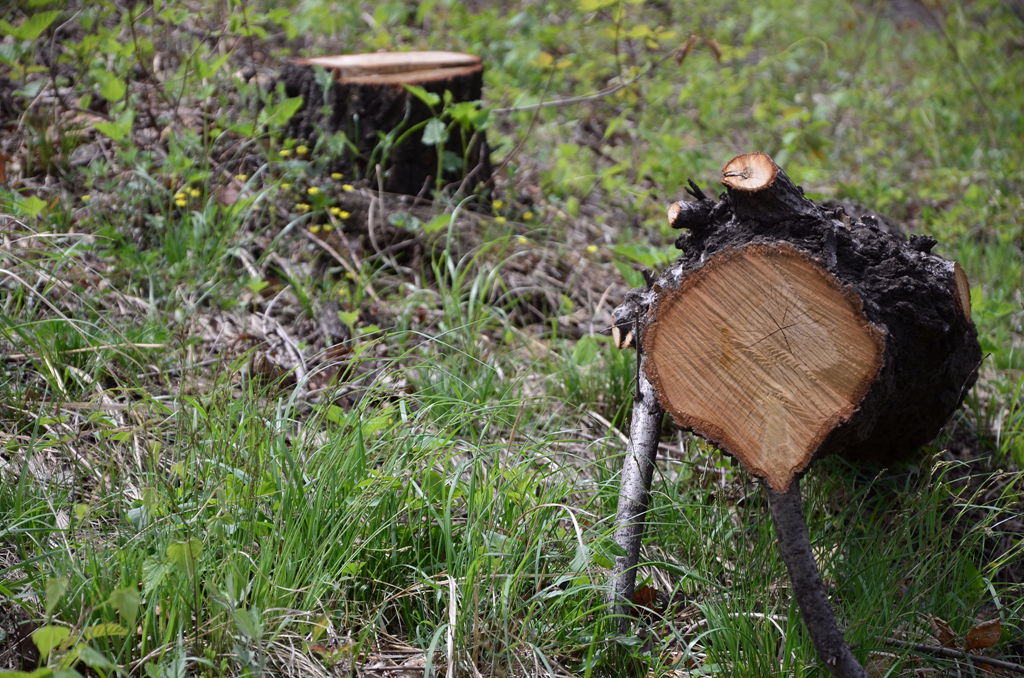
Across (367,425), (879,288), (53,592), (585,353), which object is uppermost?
(879,288)

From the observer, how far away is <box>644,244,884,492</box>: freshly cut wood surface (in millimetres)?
1655

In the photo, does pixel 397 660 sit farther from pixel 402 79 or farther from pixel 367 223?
pixel 402 79

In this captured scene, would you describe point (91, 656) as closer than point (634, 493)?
Yes

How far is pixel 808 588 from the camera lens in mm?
1629

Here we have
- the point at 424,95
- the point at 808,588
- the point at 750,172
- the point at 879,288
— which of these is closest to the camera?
the point at 808,588

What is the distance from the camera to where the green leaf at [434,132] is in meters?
3.41

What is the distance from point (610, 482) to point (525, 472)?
0.27 m

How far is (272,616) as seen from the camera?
1.59 meters

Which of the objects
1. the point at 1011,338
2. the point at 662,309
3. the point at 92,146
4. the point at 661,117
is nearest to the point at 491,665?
the point at 662,309

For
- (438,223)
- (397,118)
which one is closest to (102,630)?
(438,223)

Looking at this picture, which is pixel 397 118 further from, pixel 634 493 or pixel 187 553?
pixel 187 553

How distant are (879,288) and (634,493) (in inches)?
28.9

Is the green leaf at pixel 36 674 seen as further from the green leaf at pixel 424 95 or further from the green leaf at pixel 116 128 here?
the green leaf at pixel 424 95

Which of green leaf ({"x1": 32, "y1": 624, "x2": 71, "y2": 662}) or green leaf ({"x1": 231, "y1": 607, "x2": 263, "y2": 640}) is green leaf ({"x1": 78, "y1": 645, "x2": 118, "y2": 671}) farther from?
green leaf ({"x1": 231, "y1": 607, "x2": 263, "y2": 640})
